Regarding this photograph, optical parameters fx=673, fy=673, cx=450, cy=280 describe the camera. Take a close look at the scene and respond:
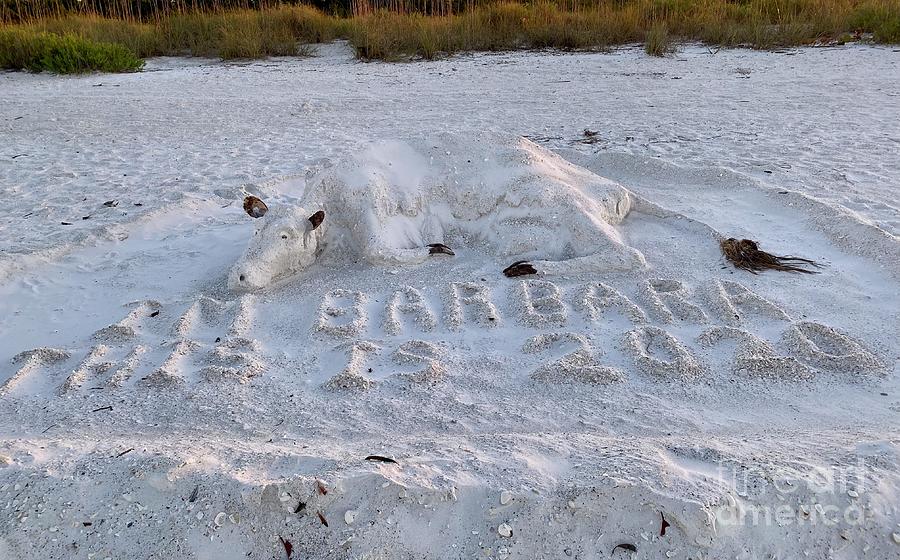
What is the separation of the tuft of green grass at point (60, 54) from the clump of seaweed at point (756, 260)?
1174cm

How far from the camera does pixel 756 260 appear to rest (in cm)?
430

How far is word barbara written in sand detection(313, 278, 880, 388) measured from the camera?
317cm

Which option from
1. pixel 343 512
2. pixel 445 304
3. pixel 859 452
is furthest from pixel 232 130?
pixel 859 452

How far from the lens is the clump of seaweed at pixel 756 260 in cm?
423

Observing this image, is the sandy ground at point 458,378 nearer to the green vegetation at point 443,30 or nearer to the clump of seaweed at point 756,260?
the clump of seaweed at point 756,260

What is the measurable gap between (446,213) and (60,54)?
34.2 feet

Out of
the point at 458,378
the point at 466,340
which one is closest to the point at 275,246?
the point at 466,340

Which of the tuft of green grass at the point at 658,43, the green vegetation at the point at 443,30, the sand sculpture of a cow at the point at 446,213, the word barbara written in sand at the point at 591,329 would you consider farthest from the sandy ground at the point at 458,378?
the green vegetation at the point at 443,30

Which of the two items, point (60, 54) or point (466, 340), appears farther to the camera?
point (60, 54)

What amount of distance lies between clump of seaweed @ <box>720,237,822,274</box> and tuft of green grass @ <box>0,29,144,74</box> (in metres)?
11.7

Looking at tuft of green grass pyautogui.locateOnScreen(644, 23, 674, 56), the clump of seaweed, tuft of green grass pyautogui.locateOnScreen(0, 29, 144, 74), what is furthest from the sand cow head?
tuft of green grass pyautogui.locateOnScreen(0, 29, 144, 74)

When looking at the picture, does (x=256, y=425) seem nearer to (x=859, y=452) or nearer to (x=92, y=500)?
(x=92, y=500)

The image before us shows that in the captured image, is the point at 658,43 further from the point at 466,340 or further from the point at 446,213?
the point at 466,340

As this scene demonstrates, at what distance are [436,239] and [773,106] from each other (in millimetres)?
6169
